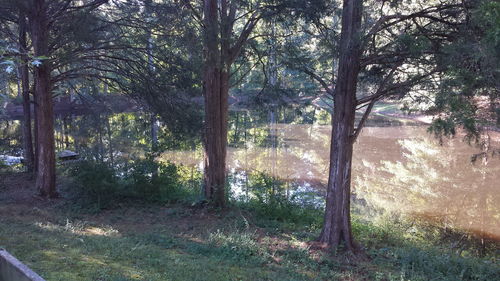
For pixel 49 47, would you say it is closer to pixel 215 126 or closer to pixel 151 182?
pixel 151 182

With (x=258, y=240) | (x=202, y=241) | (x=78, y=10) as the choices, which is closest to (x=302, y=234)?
(x=258, y=240)

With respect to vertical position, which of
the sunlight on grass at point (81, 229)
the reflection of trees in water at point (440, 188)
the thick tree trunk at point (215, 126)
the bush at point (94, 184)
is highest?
the thick tree trunk at point (215, 126)

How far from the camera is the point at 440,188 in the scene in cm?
1540

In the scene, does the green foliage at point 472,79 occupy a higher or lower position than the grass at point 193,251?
higher

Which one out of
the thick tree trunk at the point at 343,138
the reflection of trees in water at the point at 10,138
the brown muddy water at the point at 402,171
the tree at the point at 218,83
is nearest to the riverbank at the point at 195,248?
the thick tree trunk at the point at 343,138

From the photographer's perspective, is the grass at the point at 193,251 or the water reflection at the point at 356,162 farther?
the water reflection at the point at 356,162

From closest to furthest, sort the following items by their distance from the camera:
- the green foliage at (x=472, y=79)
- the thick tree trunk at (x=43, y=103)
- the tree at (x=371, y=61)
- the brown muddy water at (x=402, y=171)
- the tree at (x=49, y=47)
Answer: the green foliage at (x=472, y=79)
the tree at (x=371, y=61)
the tree at (x=49, y=47)
the thick tree trunk at (x=43, y=103)
the brown muddy water at (x=402, y=171)

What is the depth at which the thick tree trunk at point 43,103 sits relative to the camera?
10230 mm

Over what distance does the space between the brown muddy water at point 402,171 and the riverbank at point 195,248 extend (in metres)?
2.81

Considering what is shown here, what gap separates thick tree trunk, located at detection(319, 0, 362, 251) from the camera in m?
7.13

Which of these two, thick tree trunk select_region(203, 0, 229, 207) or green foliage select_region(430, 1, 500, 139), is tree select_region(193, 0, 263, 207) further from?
green foliage select_region(430, 1, 500, 139)

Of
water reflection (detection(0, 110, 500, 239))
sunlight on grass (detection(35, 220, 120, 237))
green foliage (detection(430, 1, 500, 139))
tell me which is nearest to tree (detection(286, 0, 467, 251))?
green foliage (detection(430, 1, 500, 139))

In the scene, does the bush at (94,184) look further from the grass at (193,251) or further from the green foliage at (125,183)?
the grass at (193,251)

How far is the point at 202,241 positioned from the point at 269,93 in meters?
4.28
